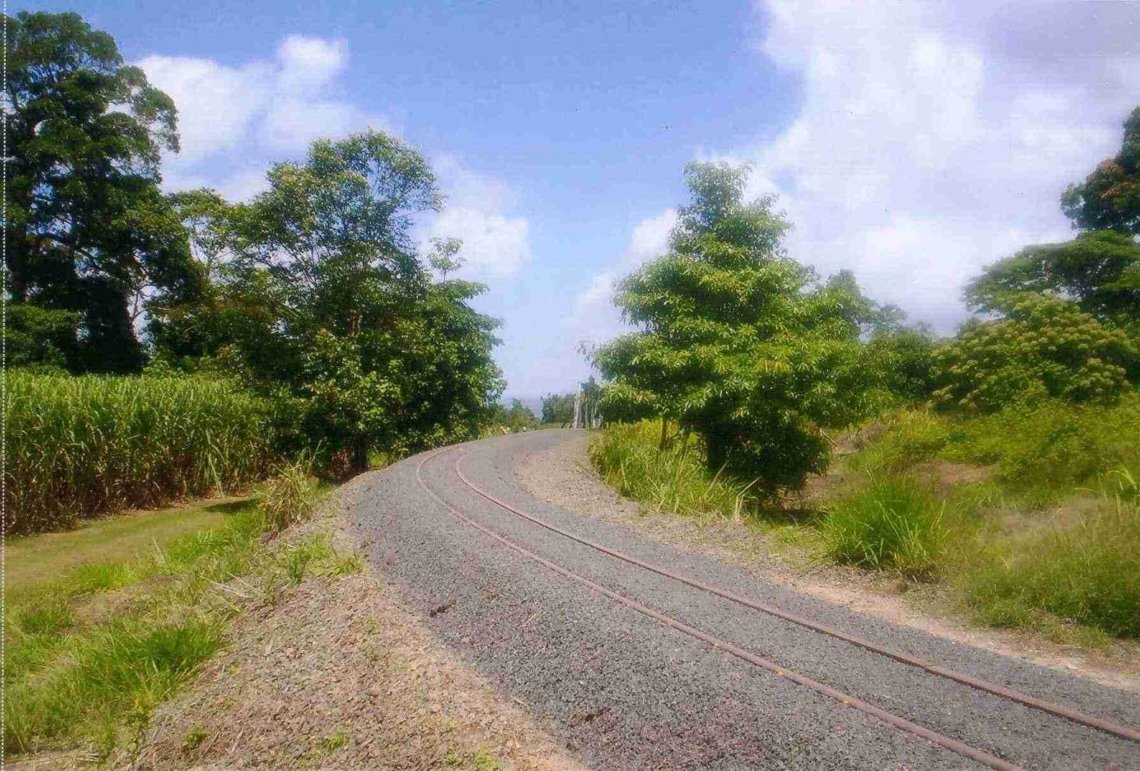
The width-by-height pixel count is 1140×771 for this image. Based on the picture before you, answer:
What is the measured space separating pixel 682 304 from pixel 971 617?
9.30 m

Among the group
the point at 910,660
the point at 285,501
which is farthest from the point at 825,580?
the point at 285,501

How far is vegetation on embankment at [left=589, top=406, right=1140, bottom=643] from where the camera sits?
19.7 ft

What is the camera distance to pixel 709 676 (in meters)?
4.85

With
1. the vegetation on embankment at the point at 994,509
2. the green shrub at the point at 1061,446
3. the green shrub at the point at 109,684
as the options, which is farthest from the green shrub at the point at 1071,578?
the green shrub at the point at 109,684

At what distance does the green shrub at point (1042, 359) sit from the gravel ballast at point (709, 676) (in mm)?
11635

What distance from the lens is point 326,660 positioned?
6105 mm

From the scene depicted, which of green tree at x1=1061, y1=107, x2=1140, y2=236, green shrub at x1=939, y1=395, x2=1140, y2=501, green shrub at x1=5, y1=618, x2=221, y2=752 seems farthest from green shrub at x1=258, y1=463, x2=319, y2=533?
green tree at x1=1061, y1=107, x2=1140, y2=236

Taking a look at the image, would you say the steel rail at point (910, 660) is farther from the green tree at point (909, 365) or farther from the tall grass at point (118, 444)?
the green tree at point (909, 365)

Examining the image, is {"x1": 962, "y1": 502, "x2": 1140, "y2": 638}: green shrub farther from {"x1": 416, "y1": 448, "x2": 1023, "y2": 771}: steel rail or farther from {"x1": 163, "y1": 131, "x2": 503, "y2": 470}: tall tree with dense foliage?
{"x1": 163, "y1": 131, "x2": 503, "y2": 470}: tall tree with dense foliage

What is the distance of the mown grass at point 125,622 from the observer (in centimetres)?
648

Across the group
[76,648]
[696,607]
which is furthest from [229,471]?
[696,607]

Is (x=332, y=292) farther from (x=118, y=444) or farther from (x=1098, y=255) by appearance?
(x=1098, y=255)

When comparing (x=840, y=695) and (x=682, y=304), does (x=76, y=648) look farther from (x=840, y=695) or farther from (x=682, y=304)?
(x=682, y=304)

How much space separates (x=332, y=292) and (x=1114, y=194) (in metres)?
22.6
